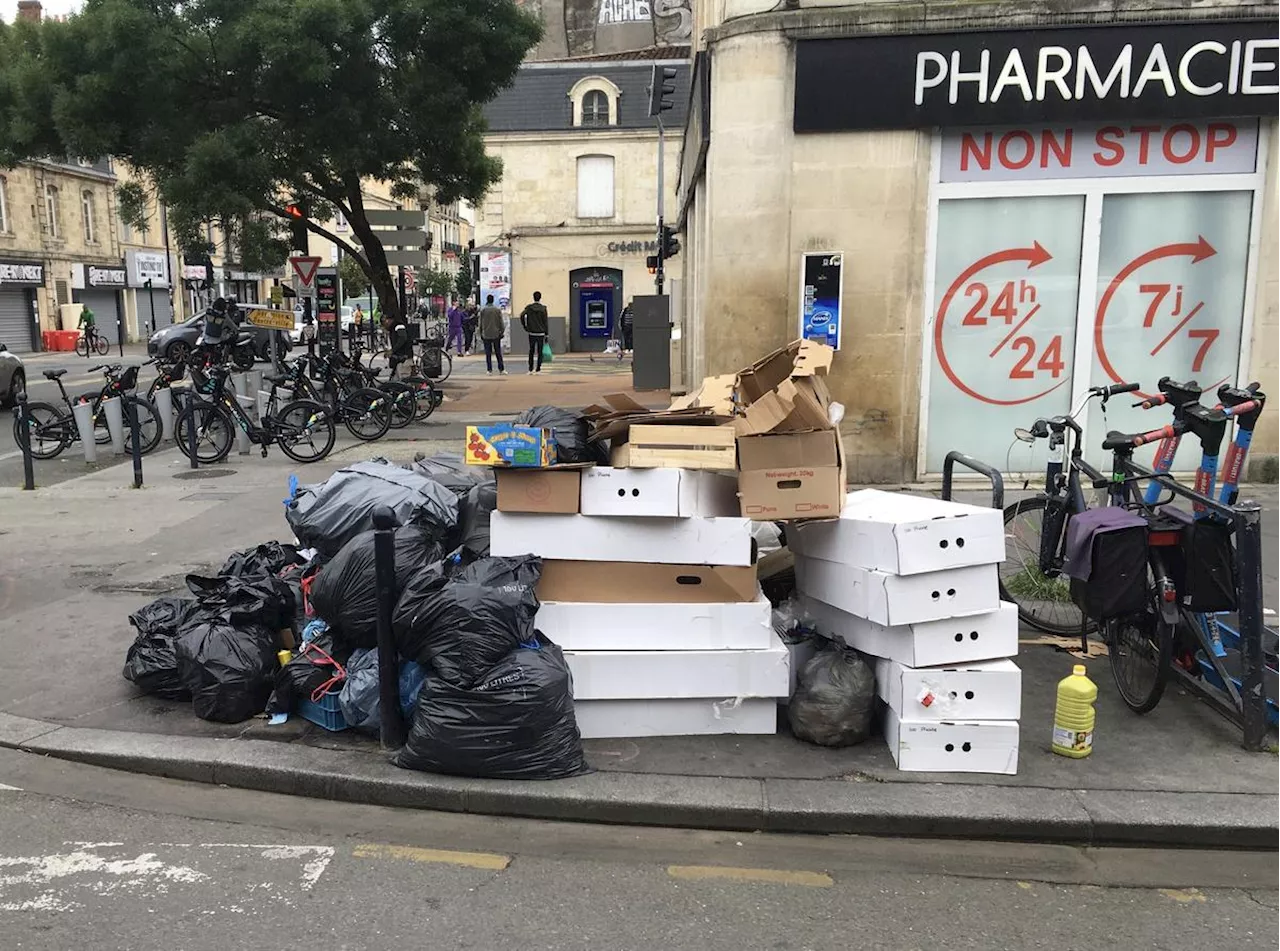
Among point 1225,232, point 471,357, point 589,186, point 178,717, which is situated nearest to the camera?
point 178,717

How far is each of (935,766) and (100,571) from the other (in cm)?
591

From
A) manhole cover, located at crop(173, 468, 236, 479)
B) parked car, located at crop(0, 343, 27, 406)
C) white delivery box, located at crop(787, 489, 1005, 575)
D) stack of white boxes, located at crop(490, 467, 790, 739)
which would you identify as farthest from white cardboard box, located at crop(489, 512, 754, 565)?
parked car, located at crop(0, 343, 27, 406)

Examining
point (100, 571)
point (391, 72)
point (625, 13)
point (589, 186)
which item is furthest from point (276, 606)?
point (625, 13)

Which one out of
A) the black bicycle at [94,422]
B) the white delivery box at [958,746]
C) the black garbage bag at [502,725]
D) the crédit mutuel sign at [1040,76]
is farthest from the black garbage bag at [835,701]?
the black bicycle at [94,422]

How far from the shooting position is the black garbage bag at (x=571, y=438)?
4516mm

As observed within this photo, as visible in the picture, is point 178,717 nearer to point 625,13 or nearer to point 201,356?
point 201,356

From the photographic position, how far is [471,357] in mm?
33094

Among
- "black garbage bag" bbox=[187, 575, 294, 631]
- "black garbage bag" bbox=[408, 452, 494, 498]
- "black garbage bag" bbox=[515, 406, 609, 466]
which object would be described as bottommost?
"black garbage bag" bbox=[187, 575, 294, 631]

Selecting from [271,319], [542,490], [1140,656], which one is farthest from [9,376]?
[1140,656]

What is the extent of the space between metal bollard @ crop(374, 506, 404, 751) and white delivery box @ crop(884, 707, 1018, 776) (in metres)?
2.08

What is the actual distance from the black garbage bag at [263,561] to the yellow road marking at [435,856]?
209 centimetres

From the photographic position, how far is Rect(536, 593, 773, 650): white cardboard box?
4250 mm

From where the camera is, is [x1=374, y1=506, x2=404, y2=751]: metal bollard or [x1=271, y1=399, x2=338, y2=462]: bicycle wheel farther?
[x1=271, y1=399, x2=338, y2=462]: bicycle wheel

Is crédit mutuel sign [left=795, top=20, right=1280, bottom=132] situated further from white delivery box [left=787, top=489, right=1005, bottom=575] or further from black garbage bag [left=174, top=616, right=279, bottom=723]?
black garbage bag [left=174, top=616, right=279, bottom=723]
